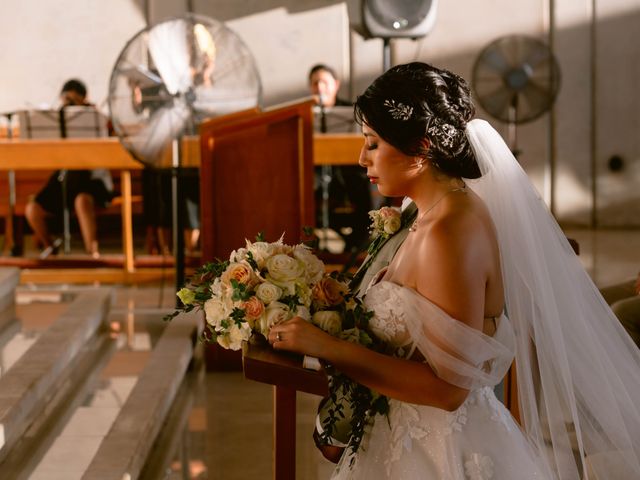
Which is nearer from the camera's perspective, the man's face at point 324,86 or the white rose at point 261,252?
the white rose at point 261,252

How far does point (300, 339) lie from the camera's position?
81.4 inches

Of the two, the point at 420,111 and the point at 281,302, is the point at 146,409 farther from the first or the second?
the point at 420,111

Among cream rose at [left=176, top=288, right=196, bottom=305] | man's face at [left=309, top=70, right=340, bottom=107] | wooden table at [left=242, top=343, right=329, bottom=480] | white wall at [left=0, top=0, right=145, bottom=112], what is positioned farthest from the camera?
white wall at [left=0, top=0, right=145, bottom=112]

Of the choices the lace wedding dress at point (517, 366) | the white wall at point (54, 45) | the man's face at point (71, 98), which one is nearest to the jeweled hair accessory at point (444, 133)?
the lace wedding dress at point (517, 366)

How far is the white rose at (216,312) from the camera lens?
85.0 inches

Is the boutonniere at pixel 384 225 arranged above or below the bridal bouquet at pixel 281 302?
above

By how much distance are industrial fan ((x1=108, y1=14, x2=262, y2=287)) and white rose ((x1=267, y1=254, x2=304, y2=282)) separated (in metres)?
3.84

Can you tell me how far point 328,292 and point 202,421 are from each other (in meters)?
2.76

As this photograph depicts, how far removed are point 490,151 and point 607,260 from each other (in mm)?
6855

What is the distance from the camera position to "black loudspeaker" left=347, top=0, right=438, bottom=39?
6.91 meters

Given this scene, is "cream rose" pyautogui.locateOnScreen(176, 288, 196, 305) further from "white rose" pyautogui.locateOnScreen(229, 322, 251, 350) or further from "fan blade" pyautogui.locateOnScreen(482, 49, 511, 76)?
"fan blade" pyautogui.locateOnScreen(482, 49, 511, 76)

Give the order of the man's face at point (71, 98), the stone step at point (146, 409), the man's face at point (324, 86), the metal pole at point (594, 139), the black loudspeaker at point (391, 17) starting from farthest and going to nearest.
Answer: the metal pole at point (594, 139), the man's face at point (71, 98), the man's face at point (324, 86), the black loudspeaker at point (391, 17), the stone step at point (146, 409)

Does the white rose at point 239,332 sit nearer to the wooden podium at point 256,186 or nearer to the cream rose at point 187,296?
the cream rose at point 187,296

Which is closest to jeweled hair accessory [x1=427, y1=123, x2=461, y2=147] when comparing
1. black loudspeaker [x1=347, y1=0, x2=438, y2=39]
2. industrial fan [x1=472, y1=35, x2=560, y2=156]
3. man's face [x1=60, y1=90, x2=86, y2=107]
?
black loudspeaker [x1=347, y1=0, x2=438, y2=39]
